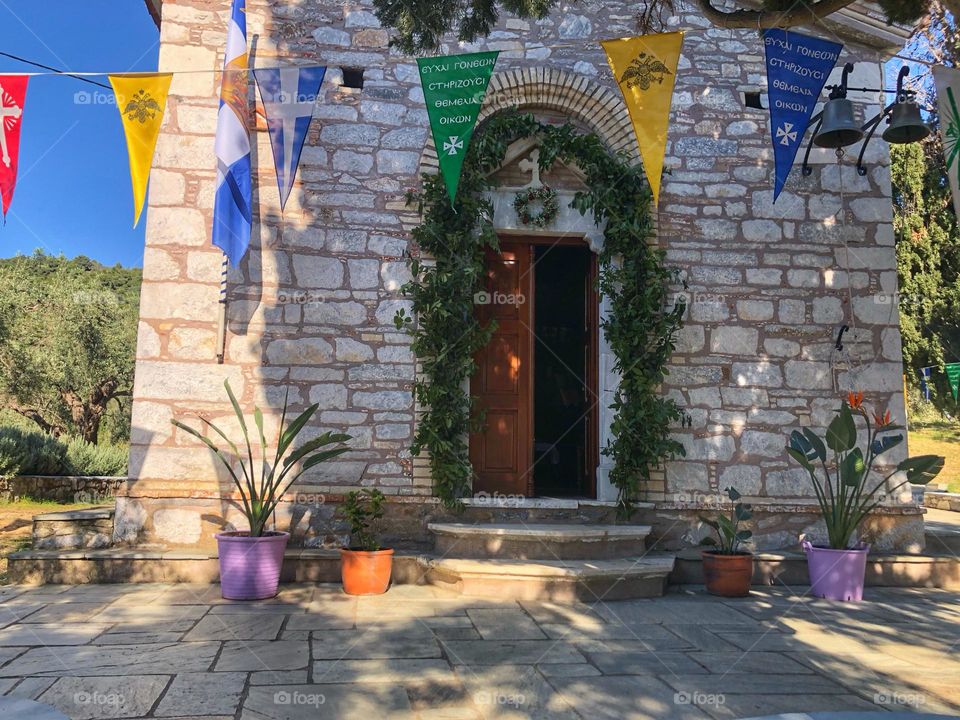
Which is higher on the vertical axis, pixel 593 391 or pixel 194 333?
pixel 194 333

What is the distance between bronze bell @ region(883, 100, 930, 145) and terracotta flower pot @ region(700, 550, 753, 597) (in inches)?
121

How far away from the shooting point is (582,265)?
7.65 m

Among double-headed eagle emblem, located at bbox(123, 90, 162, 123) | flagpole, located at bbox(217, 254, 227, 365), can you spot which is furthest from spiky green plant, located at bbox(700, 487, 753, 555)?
double-headed eagle emblem, located at bbox(123, 90, 162, 123)

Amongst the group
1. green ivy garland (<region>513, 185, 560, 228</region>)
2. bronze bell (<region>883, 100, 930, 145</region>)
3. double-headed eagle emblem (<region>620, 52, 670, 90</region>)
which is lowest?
green ivy garland (<region>513, 185, 560, 228</region>)

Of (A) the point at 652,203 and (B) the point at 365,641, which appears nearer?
(B) the point at 365,641

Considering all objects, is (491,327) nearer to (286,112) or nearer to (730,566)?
(286,112)

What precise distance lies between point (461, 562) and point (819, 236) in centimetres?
403

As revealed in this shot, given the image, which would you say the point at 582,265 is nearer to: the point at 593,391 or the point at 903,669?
the point at 593,391

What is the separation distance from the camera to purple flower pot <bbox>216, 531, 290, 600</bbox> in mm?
4355

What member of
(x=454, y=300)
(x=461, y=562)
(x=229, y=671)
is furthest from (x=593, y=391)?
(x=229, y=671)

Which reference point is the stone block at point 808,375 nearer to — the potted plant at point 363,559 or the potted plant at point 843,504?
the potted plant at point 843,504

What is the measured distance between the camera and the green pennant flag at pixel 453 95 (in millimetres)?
4430

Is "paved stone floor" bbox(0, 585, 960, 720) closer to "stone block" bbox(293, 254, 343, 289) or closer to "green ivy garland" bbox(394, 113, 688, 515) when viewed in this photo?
"green ivy garland" bbox(394, 113, 688, 515)

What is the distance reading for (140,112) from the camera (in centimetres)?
459
